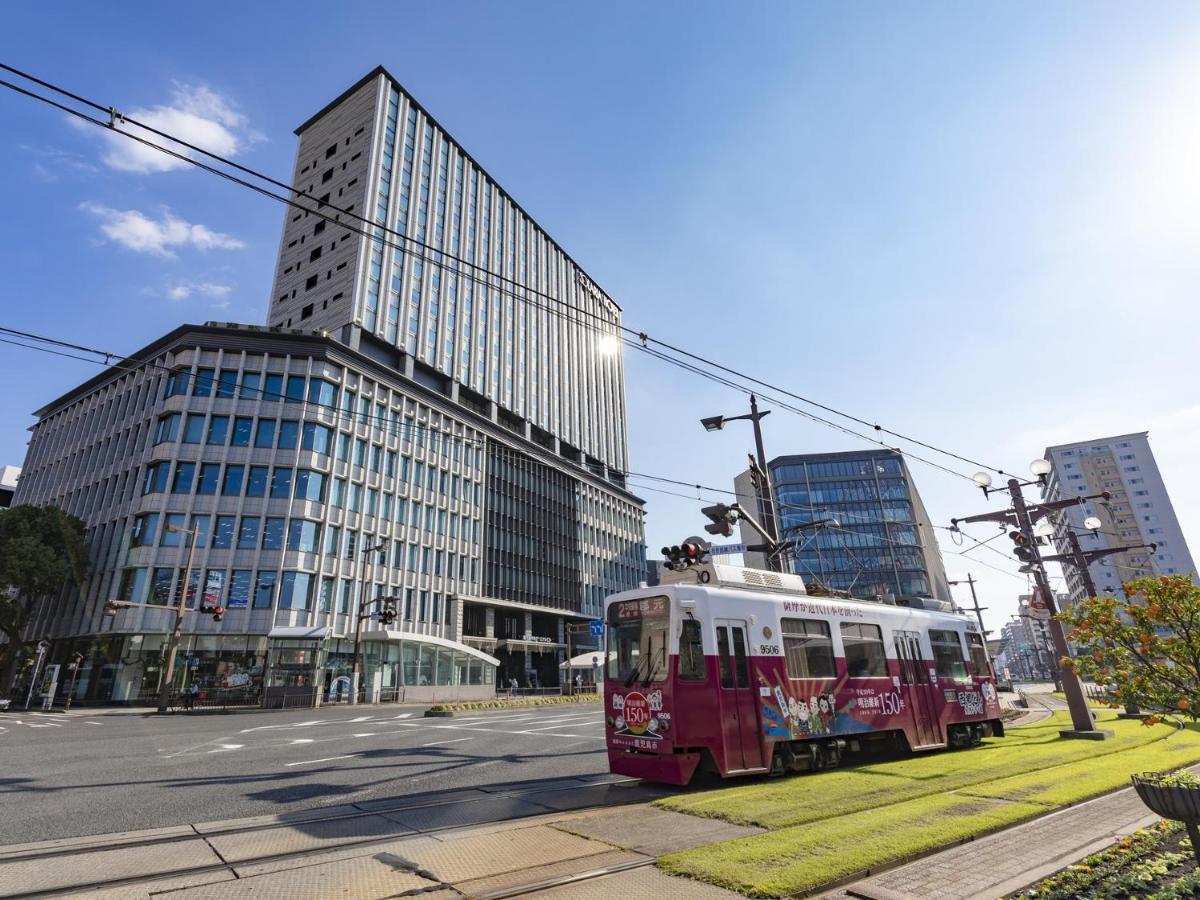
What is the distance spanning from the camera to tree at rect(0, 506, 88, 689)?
3766 cm

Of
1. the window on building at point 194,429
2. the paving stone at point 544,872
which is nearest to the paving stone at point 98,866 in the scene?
the paving stone at point 544,872

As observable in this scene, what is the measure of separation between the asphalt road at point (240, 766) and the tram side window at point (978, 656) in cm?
1011

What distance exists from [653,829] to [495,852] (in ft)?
6.62

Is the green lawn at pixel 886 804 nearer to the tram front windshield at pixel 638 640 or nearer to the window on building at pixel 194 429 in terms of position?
the tram front windshield at pixel 638 640

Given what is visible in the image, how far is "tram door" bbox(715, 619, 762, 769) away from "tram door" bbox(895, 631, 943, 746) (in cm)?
502

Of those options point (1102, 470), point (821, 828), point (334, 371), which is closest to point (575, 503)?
point (334, 371)

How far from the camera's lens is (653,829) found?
7359 mm

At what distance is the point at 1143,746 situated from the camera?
1309 cm

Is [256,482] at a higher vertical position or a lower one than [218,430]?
lower

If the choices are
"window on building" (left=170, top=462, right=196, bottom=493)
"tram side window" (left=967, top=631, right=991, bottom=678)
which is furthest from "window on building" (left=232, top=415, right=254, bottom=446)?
"tram side window" (left=967, top=631, right=991, bottom=678)

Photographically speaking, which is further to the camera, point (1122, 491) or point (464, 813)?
point (1122, 491)

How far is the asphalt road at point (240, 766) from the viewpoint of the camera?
8.62 metres

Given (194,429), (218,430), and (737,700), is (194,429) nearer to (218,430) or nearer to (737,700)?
(218,430)

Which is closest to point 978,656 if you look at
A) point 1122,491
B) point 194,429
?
point 194,429
